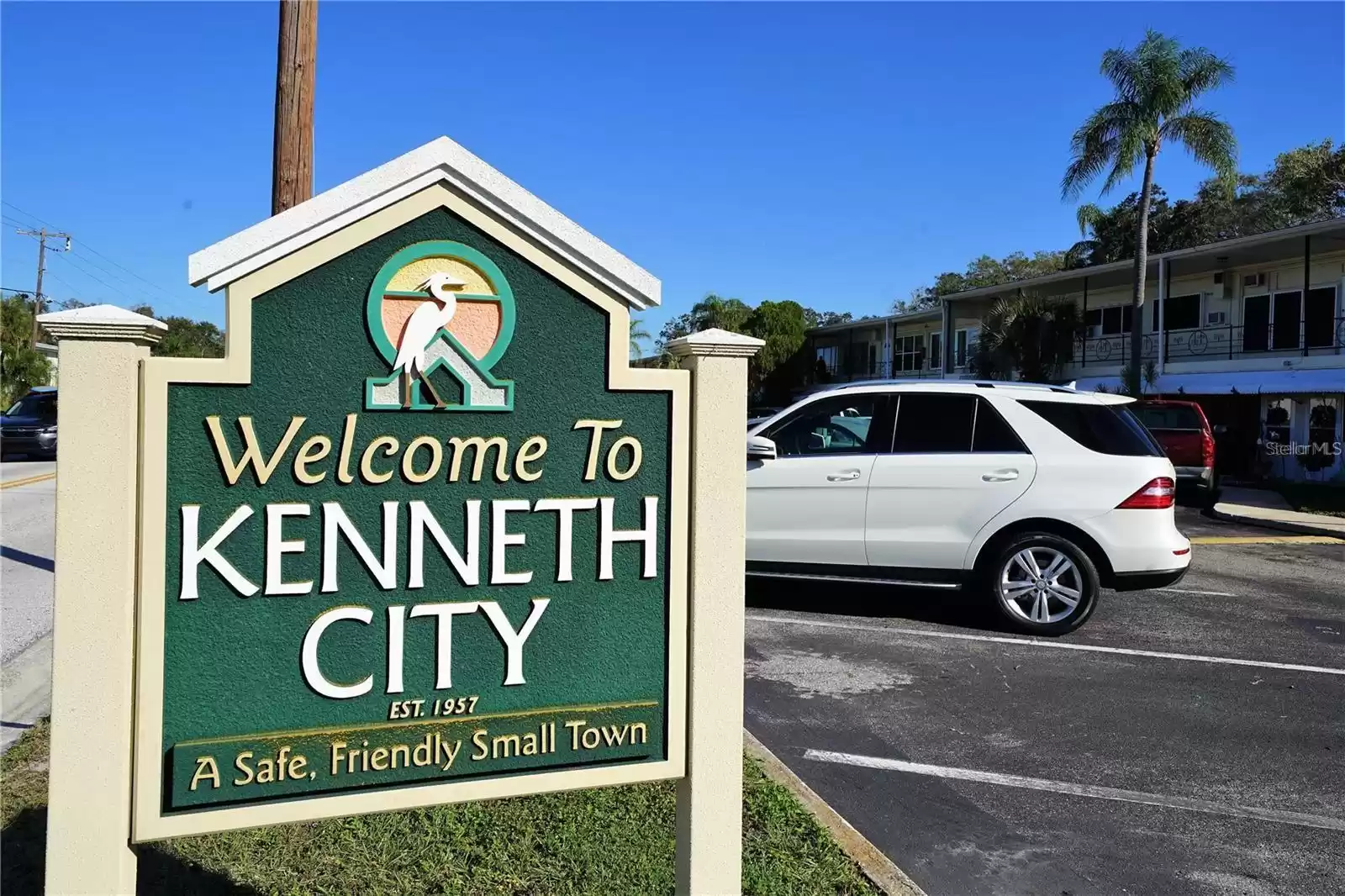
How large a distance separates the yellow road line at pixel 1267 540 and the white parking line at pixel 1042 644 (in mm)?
6772

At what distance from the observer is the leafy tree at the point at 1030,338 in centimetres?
2792

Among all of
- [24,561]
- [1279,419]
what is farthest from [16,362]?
[1279,419]

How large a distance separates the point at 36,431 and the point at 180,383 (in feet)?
79.2

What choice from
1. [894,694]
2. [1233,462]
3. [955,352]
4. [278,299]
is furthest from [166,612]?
[955,352]

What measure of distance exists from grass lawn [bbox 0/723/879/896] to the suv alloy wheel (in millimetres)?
3831

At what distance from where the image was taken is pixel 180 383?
2559mm

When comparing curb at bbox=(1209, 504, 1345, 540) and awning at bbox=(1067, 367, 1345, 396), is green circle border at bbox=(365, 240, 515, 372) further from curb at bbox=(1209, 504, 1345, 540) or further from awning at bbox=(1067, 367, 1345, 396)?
awning at bbox=(1067, 367, 1345, 396)

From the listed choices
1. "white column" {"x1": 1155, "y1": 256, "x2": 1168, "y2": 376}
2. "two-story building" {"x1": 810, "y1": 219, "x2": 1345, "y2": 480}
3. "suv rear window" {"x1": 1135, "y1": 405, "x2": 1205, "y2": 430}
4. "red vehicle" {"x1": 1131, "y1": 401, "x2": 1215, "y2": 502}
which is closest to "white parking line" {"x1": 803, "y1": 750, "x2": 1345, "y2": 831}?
"red vehicle" {"x1": 1131, "y1": 401, "x2": 1215, "y2": 502}

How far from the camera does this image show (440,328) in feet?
8.91

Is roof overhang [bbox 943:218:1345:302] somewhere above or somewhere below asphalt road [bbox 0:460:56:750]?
above

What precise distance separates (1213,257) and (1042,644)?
21.5m

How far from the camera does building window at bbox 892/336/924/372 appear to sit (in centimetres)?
3922

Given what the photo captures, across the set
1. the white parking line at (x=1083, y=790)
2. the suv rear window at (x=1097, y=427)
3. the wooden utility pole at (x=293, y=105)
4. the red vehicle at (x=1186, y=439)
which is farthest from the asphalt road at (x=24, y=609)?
the red vehicle at (x=1186, y=439)

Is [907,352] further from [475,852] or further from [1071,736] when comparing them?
[475,852]
